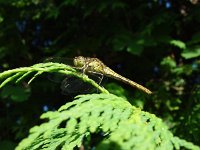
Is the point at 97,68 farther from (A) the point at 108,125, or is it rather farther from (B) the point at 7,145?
(B) the point at 7,145

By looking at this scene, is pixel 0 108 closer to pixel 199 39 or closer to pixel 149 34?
pixel 149 34

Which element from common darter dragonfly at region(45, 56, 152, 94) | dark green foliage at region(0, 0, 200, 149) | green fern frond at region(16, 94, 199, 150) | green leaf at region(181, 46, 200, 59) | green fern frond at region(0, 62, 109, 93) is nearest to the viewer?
green fern frond at region(16, 94, 199, 150)

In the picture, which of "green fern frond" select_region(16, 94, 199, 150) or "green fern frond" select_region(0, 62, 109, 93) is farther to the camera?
"green fern frond" select_region(0, 62, 109, 93)

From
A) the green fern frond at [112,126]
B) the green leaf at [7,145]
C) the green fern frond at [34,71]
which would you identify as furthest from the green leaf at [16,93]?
→ the green fern frond at [112,126]

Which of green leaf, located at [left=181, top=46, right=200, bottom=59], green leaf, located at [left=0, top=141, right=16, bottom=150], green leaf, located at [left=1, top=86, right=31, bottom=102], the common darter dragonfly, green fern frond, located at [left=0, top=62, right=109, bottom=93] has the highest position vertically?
green fern frond, located at [left=0, top=62, right=109, bottom=93]

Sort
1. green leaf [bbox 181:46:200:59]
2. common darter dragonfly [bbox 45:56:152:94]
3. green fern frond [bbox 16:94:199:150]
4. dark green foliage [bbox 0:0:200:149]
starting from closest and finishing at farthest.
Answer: green fern frond [bbox 16:94:199:150] → common darter dragonfly [bbox 45:56:152:94] → green leaf [bbox 181:46:200:59] → dark green foliage [bbox 0:0:200:149]

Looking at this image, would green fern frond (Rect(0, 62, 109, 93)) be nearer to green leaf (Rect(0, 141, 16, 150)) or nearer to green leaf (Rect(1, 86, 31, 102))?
green leaf (Rect(1, 86, 31, 102))

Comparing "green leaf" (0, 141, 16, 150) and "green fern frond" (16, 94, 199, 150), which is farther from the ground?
"green fern frond" (16, 94, 199, 150)

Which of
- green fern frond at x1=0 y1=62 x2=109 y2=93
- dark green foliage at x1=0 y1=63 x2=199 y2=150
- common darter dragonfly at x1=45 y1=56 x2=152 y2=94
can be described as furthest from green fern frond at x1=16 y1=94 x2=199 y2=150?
common darter dragonfly at x1=45 y1=56 x2=152 y2=94

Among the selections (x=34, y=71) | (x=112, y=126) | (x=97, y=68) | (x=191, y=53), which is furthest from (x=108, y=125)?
(x=191, y=53)
